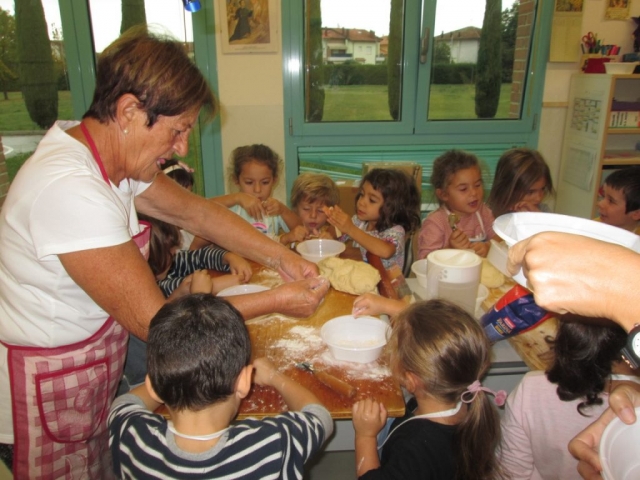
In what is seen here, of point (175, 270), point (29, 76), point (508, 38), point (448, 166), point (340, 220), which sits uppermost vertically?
point (508, 38)

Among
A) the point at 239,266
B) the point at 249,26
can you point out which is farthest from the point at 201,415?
the point at 249,26

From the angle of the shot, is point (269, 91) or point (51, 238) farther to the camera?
point (269, 91)

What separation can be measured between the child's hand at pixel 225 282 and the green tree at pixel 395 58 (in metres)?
2.65

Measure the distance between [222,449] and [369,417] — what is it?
435mm

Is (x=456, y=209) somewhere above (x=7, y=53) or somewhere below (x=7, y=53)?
below

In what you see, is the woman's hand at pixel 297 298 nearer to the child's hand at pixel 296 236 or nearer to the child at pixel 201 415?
the child at pixel 201 415

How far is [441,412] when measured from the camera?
134 centimetres

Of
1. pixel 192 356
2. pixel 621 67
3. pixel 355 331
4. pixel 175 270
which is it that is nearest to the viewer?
pixel 192 356

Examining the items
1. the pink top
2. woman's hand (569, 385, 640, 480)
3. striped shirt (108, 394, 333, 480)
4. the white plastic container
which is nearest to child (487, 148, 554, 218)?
the pink top

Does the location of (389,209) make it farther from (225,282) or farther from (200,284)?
(200,284)

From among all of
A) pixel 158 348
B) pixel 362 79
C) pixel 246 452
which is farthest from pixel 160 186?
pixel 362 79

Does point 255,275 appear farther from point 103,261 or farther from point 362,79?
point 362,79

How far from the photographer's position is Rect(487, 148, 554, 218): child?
280cm

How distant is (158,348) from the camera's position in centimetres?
102
